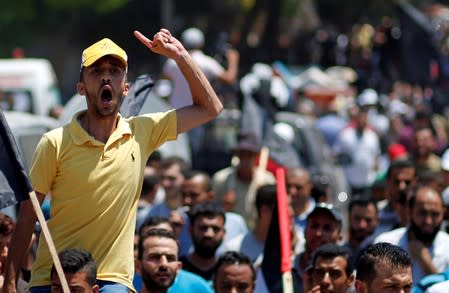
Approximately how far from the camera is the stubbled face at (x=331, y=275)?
9992mm

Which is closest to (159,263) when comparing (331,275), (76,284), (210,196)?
(331,275)

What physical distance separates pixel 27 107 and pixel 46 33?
2014 cm

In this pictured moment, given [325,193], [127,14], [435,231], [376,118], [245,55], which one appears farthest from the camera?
[127,14]

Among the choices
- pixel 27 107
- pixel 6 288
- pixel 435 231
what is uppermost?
pixel 27 107

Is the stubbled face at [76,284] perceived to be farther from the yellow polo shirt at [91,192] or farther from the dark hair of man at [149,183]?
the dark hair of man at [149,183]

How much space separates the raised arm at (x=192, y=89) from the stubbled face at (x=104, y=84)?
0.37 metres

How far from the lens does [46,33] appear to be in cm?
4228

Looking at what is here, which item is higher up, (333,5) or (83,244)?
(333,5)

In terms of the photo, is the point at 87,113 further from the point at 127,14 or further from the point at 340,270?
the point at 127,14

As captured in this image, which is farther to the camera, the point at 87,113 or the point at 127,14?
the point at 127,14

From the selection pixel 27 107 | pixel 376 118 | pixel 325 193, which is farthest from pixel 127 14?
pixel 325 193

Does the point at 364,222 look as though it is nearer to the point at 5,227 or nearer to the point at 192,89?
the point at 5,227

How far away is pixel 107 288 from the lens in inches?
319

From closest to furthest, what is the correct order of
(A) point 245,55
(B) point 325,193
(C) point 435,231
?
(C) point 435,231
(B) point 325,193
(A) point 245,55
